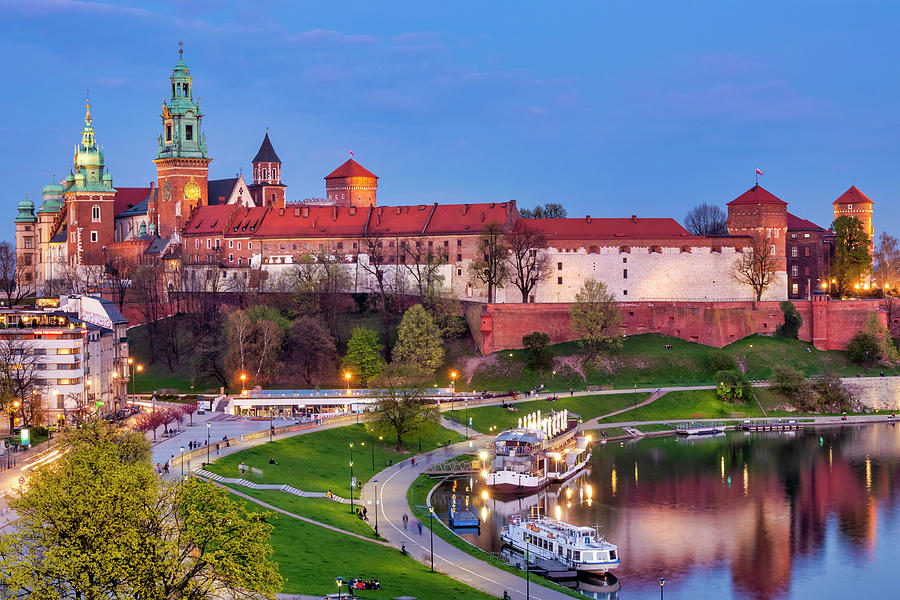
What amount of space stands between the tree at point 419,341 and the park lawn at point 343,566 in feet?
139

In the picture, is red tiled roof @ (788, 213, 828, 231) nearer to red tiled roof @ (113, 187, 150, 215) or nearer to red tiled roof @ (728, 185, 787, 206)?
red tiled roof @ (728, 185, 787, 206)

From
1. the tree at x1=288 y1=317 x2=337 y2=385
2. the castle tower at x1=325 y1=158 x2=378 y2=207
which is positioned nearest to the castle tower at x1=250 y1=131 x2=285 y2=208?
the castle tower at x1=325 y1=158 x2=378 y2=207

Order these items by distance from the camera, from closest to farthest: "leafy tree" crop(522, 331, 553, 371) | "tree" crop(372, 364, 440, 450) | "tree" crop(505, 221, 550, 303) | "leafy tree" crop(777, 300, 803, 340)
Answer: "tree" crop(372, 364, 440, 450) → "leafy tree" crop(522, 331, 553, 371) → "leafy tree" crop(777, 300, 803, 340) → "tree" crop(505, 221, 550, 303)

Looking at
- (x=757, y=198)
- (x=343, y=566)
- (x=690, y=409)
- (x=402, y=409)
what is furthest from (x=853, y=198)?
(x=343, y=566)

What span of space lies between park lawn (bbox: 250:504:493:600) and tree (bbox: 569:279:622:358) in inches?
1985

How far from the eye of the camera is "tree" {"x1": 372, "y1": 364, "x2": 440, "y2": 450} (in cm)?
7200

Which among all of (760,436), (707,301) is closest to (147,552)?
(760,436)

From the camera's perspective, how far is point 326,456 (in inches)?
2645

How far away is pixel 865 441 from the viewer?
8138 centimetres

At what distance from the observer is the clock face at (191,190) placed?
12800 centimetres

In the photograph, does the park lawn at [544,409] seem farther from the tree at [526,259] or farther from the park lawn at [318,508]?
the park lawn at [318,508]

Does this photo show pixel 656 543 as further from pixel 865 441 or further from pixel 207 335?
pixel 207 335

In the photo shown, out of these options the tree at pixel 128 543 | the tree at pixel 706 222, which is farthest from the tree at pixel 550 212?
the tree at pixel 128 543

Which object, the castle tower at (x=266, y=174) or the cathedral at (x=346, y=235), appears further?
the castle tower at (x=266, y=174)
